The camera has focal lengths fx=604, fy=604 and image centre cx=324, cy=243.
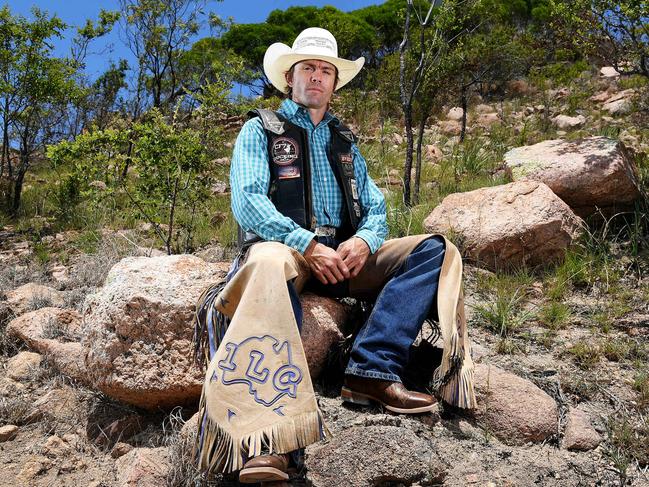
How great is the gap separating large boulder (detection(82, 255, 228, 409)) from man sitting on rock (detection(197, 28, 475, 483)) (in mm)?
281

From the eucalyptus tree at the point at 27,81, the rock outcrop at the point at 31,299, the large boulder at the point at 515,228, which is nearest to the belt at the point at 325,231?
the large boulder at the point at 515,228

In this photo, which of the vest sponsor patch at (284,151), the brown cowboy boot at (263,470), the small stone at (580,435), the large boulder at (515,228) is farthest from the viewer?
the large boulder at (515,228)

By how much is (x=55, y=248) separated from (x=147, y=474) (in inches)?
189

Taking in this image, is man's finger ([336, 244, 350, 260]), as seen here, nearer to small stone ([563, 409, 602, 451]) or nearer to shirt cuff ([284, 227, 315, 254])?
shirt cuff ([284, 227, 315, 254])

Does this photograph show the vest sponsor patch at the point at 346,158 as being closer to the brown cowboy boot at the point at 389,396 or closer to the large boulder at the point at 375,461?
the brown cowboy boot at the point at 389,396

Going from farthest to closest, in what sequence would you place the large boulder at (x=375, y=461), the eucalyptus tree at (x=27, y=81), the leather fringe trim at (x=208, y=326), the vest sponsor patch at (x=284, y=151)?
1. the eucalyptus tree at (x=27, y=81)
2. the vest sponsor patch at (x=284, y=151)
3. the leather fringe trim at (x=208, y=326)
4. the large boulder at (x=375, y=461)

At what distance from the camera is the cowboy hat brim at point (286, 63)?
320cm

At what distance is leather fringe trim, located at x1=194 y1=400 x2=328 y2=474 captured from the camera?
211 centimetres

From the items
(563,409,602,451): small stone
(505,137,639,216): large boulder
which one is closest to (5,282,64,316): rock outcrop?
(563,409,602,451): small stone

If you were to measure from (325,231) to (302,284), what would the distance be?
0.35 m

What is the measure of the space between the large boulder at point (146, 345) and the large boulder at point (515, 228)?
7.95 feet

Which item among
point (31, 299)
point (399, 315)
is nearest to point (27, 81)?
point (31, 299)

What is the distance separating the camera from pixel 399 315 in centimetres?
273

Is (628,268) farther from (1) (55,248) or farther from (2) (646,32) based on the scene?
(1) (55,248)
